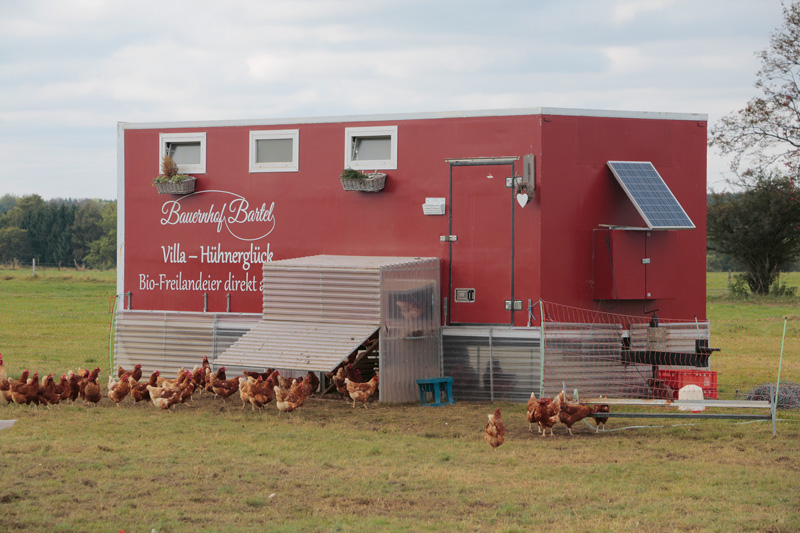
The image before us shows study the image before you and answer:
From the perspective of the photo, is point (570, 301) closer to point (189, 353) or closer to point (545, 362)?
point (545, 362)

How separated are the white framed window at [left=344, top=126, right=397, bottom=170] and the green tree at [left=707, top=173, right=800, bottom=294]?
80.2ft

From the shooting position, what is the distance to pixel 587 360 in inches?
530

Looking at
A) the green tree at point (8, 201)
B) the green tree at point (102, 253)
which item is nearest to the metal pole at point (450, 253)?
the green tree at point (102, 253)

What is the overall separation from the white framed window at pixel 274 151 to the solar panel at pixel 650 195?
5.19 metres

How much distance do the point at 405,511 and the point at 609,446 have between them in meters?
3.64

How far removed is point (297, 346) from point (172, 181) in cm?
466

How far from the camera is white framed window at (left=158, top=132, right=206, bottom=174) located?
51.7 ft

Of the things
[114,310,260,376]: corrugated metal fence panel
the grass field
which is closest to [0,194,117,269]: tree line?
[114,310,260,376]: corrugated metal fence panel

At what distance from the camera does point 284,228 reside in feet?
50.3

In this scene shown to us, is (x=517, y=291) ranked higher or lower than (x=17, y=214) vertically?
lower

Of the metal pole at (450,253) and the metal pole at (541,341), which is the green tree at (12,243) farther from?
the metal pole at (541,341)

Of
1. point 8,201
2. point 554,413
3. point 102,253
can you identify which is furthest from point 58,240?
point 8,201

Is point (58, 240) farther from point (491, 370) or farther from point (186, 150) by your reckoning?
point (491, 370)

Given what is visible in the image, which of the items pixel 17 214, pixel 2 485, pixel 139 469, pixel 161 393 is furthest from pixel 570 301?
pixel 17 214
